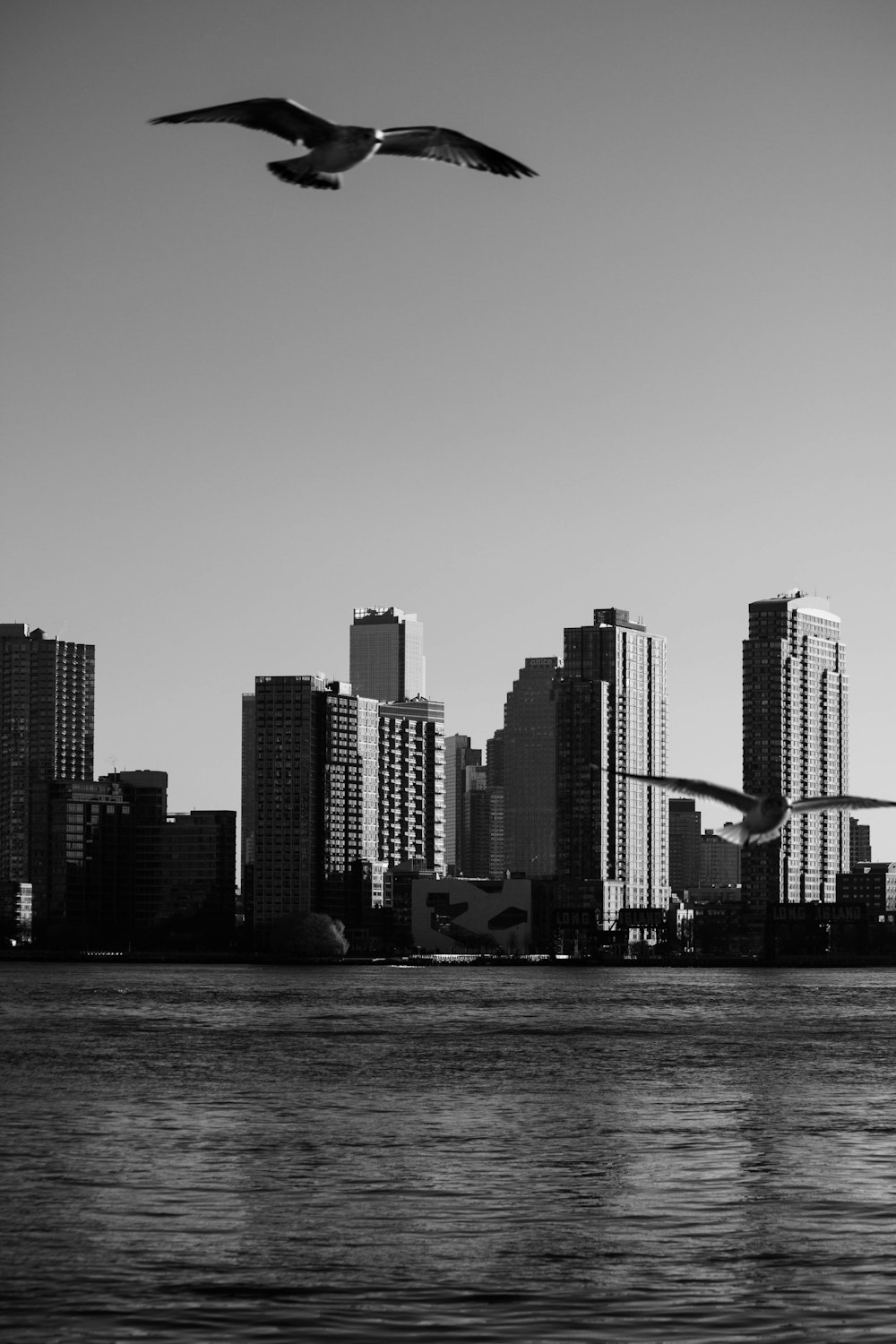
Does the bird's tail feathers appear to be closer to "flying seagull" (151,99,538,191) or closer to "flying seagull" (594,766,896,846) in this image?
"flying seagull" (151,99,538,191)

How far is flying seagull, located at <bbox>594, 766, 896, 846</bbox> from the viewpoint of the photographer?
25.1 m

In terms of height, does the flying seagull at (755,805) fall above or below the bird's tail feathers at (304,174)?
below

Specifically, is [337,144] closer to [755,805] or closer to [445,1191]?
[755,805]

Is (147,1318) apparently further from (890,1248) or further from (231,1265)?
(890,1248)


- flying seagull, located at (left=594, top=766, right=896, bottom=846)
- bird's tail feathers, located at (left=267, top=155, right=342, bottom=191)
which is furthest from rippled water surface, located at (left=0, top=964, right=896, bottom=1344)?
bird's tail feathers, located at (left=267, top=155, right=342, bottom=191)

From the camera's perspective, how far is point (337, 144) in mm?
22078

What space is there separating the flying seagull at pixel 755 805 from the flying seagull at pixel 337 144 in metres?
7.49

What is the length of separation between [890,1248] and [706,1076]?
36.3m

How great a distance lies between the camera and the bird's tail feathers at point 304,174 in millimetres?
21391

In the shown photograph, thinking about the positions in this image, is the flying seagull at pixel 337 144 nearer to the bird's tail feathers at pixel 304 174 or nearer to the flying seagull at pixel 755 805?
the bird's tail feathers at pixel 304 174

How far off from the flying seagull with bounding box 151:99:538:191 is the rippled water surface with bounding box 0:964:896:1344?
16017 millimetres

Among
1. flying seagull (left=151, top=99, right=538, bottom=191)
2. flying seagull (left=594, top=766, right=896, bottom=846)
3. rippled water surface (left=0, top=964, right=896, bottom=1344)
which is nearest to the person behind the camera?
flying seagull (left=151, top=99, right=538, bottom=191)

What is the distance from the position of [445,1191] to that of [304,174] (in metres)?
25.3

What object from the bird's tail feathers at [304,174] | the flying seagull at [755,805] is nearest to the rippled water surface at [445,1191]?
the flying seagull at [755,805]
